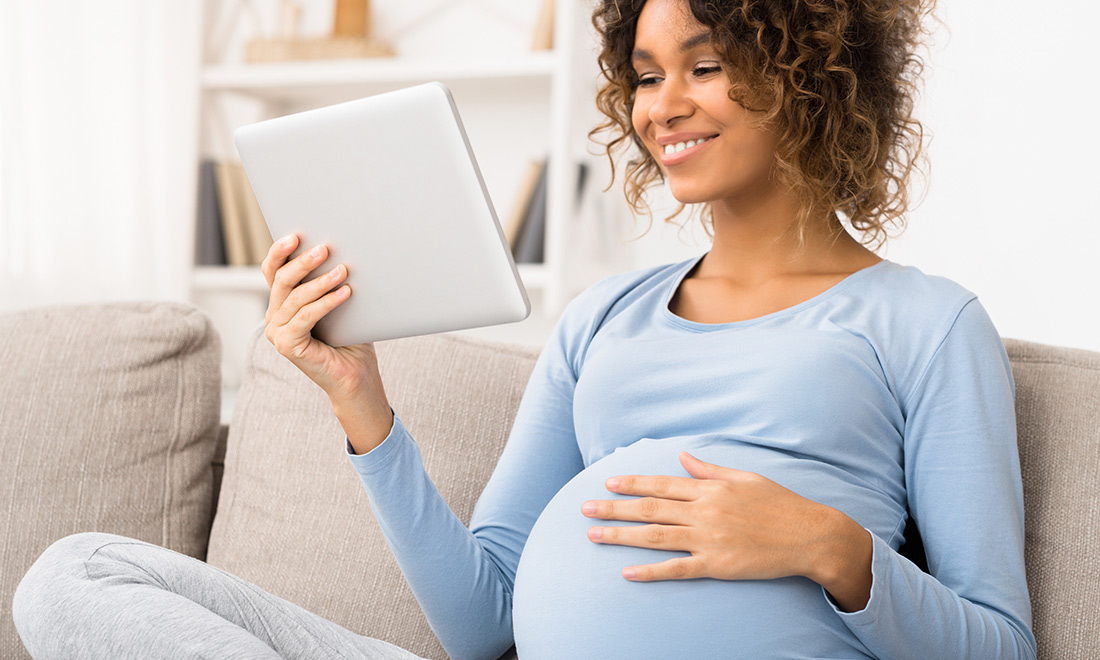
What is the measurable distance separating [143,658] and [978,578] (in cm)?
71

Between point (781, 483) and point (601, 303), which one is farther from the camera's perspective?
point (601, 303)

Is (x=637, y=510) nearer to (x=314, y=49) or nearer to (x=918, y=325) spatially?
(x=918, y=325)

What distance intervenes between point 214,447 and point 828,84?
1.00 m

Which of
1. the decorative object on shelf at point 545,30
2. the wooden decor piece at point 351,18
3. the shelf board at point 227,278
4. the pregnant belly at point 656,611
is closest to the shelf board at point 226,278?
the shelf board at point 227,278

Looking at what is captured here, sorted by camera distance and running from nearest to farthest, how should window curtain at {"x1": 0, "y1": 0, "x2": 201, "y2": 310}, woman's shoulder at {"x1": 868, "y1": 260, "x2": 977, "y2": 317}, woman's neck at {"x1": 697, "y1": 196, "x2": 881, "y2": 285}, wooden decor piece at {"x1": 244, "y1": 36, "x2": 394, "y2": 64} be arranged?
woman's shoulder at {"x1": 868, "y1": 260, "x2": 977, "y2": 317}, woman's neck at {"x1": 697, "y1": 196, "x2": 881, "y2": 285}, window curtain at {"x1": 0, "y1": 0, "x2": 201, "y2": 310}, wooden decor piece at {"x1": 244, "y1": 36, "x2": 394, "y2": 64}

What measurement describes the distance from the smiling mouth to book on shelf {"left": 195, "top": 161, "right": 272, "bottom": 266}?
1.61 metres

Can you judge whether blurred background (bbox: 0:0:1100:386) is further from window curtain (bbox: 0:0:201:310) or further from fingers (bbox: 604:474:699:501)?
fingers (bbox: 604:474:699:501)

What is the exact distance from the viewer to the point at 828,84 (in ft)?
3.42

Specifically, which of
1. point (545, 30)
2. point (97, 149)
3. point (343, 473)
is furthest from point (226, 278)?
point (343, 473)

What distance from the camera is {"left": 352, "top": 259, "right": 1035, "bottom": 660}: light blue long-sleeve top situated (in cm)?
82

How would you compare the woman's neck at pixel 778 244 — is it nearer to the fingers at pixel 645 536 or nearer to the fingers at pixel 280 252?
the fingers at pixel 645 536

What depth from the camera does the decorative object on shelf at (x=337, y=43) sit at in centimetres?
232

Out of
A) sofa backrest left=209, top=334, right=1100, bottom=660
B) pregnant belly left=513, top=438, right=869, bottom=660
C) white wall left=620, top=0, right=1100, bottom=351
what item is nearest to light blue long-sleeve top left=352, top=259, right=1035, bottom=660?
pregnant belly left=513, top=438, right=869, bottom=660

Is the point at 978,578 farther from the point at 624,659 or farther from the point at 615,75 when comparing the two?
the point at 615,75
